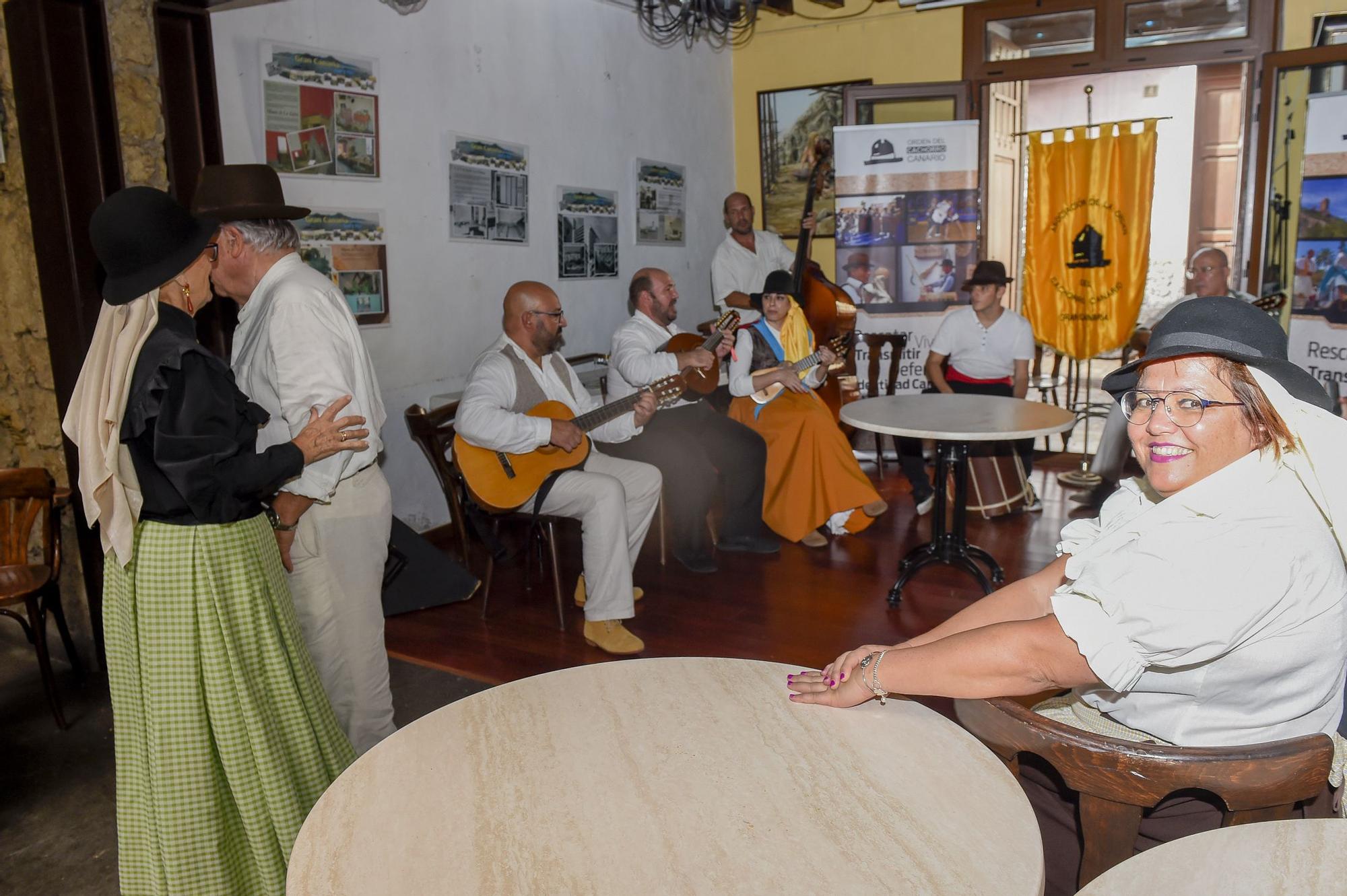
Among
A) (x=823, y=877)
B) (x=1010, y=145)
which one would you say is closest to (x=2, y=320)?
(x=823, y=877)

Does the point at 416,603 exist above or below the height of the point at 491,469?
below

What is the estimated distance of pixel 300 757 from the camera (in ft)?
6.85

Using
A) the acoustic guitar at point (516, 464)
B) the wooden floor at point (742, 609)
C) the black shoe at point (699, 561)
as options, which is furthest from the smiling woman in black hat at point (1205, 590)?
the black shoe at point (699, 561)

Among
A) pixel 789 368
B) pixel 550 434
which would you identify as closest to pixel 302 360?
pixel 550 434

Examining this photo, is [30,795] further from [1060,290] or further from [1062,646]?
[1060,290]

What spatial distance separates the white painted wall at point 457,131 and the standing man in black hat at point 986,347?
2193 mm

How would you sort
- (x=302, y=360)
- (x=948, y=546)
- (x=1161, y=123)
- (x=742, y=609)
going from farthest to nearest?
(x=1161, y=123) → (x=948, y=546) → (x=742, y=609) → (x=302, y=360)

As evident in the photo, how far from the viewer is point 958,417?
156 inches

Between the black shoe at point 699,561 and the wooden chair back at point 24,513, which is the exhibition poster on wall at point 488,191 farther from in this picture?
the wooden chair back at point 24,513

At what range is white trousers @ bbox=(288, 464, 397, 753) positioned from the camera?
239 centimetres

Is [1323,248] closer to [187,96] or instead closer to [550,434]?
[550,434]

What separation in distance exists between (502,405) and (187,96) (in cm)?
152

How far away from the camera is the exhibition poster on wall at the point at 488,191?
4973 millimetres

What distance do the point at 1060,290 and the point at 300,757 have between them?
6025mm
